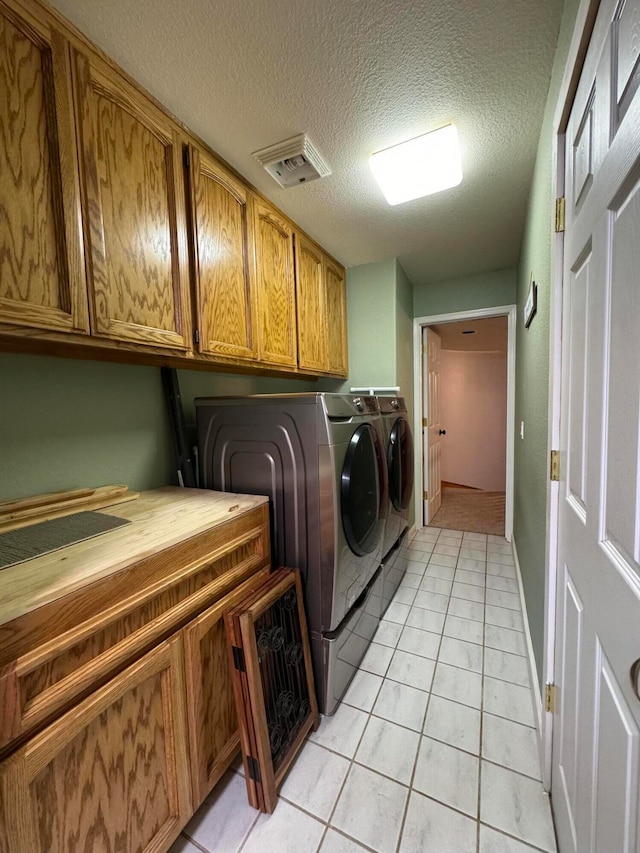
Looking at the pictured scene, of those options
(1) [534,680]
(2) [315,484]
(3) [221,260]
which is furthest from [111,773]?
(3) [221,260]

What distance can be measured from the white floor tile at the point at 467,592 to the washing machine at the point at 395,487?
364 mm

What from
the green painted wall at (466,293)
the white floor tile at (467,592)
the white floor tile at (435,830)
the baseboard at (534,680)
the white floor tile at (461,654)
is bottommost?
the white floor tile at (461,654)

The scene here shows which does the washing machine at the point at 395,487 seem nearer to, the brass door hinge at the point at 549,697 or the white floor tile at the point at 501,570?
the white floor tile at the point at 501,570

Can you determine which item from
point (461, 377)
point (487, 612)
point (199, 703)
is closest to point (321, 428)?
point (199, 703)

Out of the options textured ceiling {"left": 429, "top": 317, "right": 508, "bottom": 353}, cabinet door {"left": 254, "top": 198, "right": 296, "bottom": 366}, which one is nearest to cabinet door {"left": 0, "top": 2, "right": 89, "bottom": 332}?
cabinet door {"left": 254, "top": 198, "right": 296, "bottom": 366}

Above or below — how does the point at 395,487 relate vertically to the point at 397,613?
above

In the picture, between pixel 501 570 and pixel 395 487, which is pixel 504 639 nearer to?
pixel 501 570

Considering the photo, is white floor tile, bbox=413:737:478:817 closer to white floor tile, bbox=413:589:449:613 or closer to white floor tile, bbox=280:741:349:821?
white floor tile, bbox=280:741:349:821

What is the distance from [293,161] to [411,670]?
7.95ft

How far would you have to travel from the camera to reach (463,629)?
190 centimetres

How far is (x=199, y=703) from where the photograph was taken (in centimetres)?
100

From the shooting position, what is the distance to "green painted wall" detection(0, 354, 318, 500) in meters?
1.12

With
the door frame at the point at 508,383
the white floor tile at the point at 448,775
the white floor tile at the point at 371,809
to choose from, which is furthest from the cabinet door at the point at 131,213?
the door frame at the point at 508,383

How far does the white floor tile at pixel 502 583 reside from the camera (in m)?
2.29
